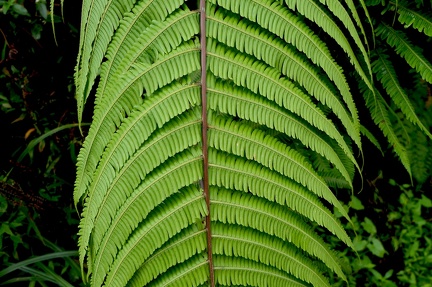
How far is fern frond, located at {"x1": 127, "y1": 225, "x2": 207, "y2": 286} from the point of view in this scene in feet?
3.87

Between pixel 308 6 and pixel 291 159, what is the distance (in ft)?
1.29

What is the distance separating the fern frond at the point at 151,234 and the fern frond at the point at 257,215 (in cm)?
5

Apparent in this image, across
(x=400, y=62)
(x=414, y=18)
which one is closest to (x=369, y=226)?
(x=400, y=62)

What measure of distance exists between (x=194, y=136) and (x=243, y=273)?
1.33ft

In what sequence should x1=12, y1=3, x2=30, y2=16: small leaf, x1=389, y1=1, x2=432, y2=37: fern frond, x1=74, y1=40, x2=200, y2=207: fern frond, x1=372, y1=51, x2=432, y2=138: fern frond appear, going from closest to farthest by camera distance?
1. x1=74, y1=40, x2=200, y2=207: fern frond
2. x1=389, y1=1, x2=432, y2=37: fern frond
3. x1=372, y1=51, x2=432, y2=138: fern frond
4. x1=12, y1=3, x2=30, y2=16: small leaf

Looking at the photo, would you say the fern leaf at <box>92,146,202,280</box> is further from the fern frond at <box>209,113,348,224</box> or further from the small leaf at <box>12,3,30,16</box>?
the small leaf at <box>12,3,30,16</box>

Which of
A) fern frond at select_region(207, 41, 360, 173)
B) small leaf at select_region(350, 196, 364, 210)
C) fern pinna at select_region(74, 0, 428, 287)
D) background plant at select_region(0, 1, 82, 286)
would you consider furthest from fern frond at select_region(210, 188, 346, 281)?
small leaf at select_region(350, 196, 364, 210)

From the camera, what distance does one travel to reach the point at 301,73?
121cm

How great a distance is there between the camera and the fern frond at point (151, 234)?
114 cm

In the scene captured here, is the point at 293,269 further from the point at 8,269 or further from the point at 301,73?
the point at 8,269

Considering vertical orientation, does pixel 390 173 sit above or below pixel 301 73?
above

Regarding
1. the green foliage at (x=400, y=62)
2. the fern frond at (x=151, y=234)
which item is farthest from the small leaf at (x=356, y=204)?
the fern frond at (x=151, y=234)

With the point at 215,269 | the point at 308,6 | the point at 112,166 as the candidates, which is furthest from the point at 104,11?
the point at 215,269

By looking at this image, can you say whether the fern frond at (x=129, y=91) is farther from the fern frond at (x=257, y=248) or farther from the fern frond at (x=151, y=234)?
the fern frond at (x=257, y=248)
